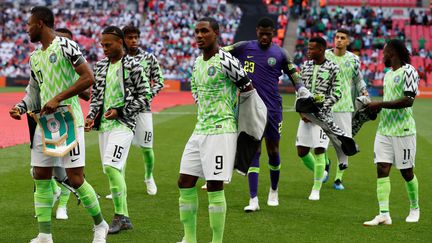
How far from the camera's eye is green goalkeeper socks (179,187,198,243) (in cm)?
793

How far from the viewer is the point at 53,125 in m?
7.94

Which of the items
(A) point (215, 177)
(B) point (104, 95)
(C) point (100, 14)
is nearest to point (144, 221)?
(B) point (104, 95)

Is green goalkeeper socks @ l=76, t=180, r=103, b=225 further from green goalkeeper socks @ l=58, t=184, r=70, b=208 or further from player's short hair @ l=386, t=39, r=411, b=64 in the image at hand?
player's short hair @ l=386, t=39, r=411, b=64

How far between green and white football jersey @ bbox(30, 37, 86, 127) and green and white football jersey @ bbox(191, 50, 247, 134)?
4.17ft

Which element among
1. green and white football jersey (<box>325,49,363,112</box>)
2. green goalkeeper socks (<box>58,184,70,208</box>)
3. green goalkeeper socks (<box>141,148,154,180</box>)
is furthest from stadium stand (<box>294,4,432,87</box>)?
green goalkeeper socks (<box>58,184,70,208</box>)

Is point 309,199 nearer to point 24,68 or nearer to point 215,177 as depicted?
point 215,177

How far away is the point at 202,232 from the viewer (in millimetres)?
9234

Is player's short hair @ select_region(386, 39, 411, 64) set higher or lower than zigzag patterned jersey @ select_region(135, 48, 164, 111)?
higher

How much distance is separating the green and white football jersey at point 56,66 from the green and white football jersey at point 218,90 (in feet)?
4.17

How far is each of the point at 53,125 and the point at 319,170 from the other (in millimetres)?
5473

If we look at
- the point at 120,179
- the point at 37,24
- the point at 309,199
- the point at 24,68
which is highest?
the point at 37,24

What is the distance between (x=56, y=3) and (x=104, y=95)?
53.7 m

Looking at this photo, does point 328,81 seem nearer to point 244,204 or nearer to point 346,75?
point 346,75

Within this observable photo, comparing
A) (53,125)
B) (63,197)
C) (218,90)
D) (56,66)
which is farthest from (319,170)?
(56,66)
